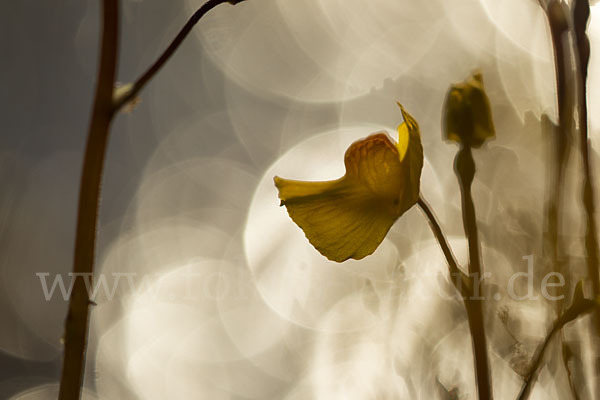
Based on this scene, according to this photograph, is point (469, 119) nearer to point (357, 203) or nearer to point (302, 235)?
point (357, 203)

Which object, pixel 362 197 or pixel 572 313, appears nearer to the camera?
pixel 572 313

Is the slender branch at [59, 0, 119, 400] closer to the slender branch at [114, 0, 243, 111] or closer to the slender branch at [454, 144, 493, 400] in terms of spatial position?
the slender branch at [114, 0, 243, 111]

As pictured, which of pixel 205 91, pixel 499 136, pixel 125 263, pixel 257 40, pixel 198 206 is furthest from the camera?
pixel 198 206

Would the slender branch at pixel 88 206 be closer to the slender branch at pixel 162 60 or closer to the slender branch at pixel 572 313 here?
the slender branch at pixel 162 60

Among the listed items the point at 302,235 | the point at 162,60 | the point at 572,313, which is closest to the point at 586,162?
the point at 572,313

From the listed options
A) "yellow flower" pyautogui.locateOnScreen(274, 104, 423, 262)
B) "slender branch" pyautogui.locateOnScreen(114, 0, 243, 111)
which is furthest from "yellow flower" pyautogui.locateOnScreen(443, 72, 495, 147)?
"slender branch" pyautogui.locateOnScreen(114, 0, 243, 111)

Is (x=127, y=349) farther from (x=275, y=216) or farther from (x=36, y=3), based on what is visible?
(x=36, y=3)

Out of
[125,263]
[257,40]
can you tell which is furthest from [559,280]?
[125,263]
